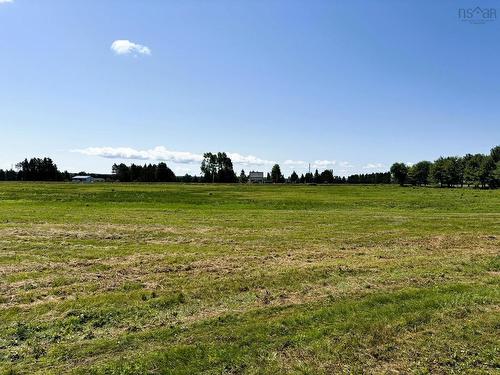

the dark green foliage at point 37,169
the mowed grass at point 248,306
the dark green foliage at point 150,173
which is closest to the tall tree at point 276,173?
the dark green foliage at point 150,173

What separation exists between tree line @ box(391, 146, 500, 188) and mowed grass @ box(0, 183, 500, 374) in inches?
4837

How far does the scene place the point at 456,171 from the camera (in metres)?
143

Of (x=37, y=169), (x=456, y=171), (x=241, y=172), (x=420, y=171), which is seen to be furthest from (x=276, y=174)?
(x=37, y=169)

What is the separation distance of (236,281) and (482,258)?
915 centimetres

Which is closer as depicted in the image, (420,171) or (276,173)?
(420,171)

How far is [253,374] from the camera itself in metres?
5.75

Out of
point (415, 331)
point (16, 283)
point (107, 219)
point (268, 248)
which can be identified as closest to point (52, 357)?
point (16, 283)

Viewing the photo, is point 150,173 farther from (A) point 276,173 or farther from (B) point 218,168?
(A) point 276,173

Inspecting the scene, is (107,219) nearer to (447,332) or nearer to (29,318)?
(29,318)

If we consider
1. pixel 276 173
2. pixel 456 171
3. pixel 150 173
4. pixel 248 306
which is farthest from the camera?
pixel 276 173

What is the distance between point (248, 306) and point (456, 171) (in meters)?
155

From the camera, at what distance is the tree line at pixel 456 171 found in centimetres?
12350

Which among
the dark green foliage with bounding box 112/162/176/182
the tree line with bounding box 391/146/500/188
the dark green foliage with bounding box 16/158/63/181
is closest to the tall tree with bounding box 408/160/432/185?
the tree line with bounding box 391/146/500/188

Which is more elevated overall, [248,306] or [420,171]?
[420,171]
